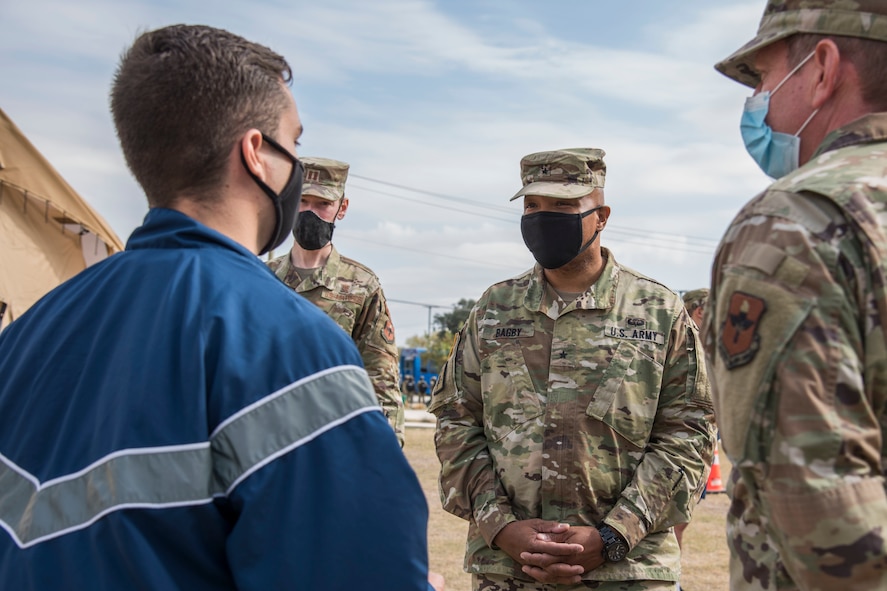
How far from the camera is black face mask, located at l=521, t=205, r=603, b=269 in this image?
4305 millimetres

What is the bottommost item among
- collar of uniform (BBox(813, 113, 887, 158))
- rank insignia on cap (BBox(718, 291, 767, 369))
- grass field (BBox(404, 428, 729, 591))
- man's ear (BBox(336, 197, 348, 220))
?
grass field (BBox(404, 428, 729, 591))

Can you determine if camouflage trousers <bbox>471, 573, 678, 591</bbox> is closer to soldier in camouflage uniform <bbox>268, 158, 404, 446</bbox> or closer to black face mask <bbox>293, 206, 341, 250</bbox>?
soldier in camouflage uniform <bbox>268, 158, 404, 446</bbox>

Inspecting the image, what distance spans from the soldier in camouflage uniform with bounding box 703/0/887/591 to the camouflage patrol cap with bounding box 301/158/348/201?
3.89 m

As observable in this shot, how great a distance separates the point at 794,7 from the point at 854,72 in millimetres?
214

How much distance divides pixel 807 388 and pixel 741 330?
0.18 m

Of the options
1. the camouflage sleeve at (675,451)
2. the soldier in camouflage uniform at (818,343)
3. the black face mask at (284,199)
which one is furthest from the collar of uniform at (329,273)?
the soldier in camouflage uniform at (818,343)

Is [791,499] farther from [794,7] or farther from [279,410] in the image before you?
[794,7]

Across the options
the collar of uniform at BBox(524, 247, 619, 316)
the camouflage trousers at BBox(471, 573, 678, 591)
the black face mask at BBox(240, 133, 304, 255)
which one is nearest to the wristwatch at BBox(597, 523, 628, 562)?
the camouflage trousers at BBox(471, 573, 678, 591)

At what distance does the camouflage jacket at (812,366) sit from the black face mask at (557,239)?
2335 mm

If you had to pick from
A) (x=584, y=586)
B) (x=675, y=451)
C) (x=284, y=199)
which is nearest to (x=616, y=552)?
(x=584, y=586)

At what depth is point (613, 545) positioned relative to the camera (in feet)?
A: 12.3

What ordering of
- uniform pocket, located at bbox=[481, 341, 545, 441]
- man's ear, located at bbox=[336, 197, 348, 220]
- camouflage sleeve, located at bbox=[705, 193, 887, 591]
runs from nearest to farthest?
1. camouflage sleeve, located at bbox=[705, 193, 887, 591]
2. uniform pocket, located at bbox=[481, 341, 545, 441]
3. man's ear, located at bbox=[336, 197, 348, 220]

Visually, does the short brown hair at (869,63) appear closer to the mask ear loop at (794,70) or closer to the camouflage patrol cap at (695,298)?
the mask ear loop at (794,70)

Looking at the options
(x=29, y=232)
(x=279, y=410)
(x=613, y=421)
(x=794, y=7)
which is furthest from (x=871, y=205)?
(x=29, y=232)
